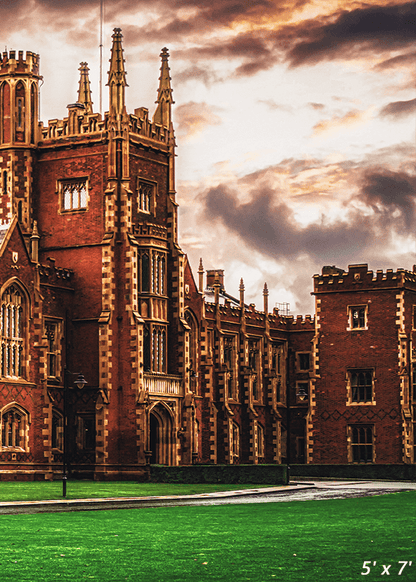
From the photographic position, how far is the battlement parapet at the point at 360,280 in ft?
229

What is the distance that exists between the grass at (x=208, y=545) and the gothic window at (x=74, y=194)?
100 feet

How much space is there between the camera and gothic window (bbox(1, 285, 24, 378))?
50.8m

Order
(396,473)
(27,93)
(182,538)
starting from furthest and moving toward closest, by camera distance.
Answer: (27,93) < (396,473) < (182,538)

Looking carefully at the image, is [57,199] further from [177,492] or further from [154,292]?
[177,492]

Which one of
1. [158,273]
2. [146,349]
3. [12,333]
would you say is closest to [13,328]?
[12,333]

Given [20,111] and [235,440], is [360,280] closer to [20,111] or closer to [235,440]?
[235,440]

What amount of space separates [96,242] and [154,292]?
4.03 m

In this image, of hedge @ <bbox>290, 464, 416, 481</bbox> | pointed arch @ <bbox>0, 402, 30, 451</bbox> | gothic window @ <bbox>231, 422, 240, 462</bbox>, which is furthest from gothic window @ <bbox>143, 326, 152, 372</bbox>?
gothic window @ <bbox>231, 422, 240, 462</bbox>

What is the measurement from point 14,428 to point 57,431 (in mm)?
5020

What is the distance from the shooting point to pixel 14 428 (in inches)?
2002

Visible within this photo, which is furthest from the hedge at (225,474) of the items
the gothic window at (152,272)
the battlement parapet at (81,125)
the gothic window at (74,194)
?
the battlement parapet at (81,125)

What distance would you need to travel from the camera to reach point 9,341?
2009 inches

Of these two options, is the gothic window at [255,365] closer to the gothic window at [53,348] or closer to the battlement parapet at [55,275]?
the battlement parapet at [55,275]

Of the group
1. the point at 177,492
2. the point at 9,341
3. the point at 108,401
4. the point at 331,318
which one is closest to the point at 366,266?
the point at 331,318
